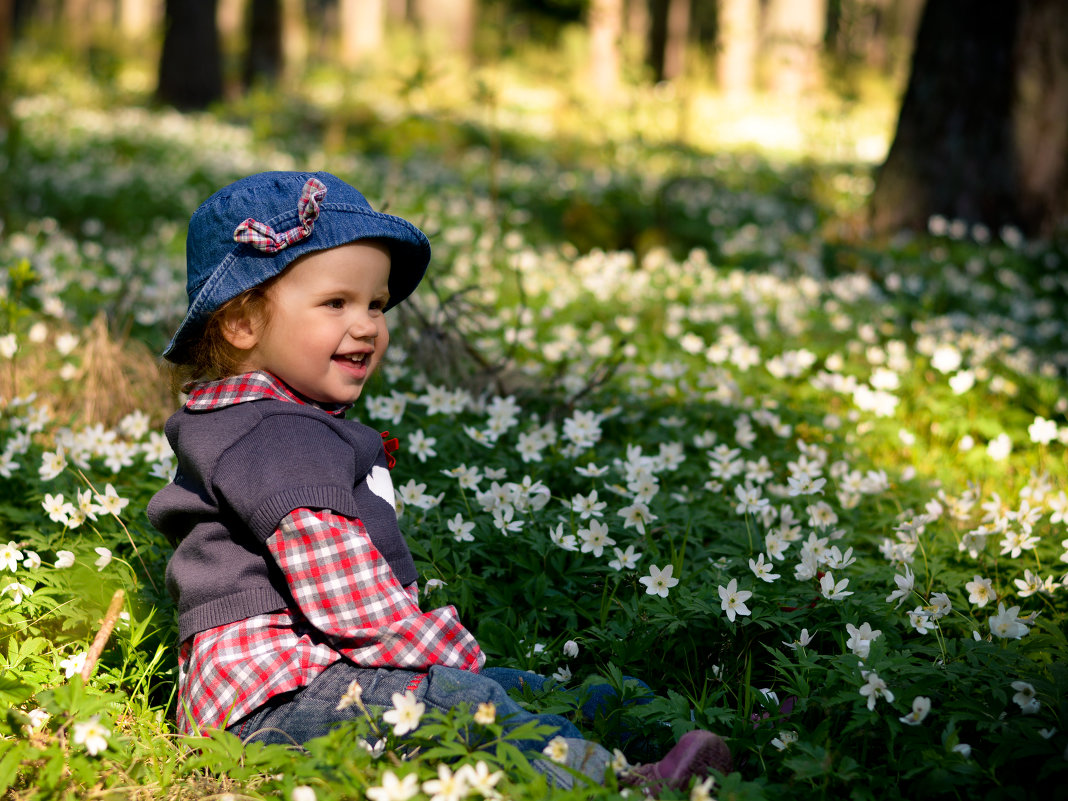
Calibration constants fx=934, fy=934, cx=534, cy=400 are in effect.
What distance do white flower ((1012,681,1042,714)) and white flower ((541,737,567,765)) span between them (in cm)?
105

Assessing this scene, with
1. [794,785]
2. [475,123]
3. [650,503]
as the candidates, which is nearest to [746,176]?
[475,123]

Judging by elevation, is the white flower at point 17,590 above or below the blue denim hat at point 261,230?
below

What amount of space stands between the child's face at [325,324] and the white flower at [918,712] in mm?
1586

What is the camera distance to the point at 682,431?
165 inches

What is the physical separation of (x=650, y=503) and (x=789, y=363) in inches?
77.3

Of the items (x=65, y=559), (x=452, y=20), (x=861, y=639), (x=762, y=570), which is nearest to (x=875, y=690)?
(x=861, y=639)

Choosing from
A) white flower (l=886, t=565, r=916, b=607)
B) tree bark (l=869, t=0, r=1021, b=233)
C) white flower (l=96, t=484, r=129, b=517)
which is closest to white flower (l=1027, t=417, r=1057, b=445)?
white flower (l=886, t=565, r=916, b=607)

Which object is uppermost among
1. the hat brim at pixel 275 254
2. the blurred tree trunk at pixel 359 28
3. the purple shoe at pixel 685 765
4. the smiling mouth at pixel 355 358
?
the blurred tree trunk at pixel 359 28

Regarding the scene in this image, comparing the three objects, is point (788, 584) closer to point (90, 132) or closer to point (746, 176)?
point (746, 176)

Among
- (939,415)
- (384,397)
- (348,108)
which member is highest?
(348,108)

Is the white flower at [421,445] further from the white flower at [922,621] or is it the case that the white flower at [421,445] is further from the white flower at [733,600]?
the white flower at [922,621]

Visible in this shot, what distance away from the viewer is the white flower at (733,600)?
255 cm

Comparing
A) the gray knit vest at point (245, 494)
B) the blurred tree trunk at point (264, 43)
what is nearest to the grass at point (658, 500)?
the gray knit vest at point (245, 494)

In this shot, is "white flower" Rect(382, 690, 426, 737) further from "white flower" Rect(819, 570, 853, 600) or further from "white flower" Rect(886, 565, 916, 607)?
"white flower" Rect(886, 565, 916, 607)
